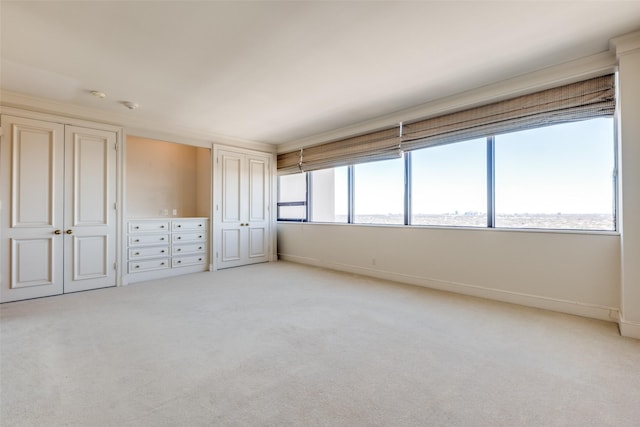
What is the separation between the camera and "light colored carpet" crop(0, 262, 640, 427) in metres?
1.55

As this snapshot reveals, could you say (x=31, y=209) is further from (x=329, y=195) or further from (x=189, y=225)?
(x=329, y=195)

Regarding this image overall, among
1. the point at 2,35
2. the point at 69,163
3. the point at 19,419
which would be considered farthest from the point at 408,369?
the point at 69,163

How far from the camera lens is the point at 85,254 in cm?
406

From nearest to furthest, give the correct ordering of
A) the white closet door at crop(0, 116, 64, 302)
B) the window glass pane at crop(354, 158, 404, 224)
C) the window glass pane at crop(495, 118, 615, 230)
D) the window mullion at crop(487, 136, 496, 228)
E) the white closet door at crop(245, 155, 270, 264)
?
the window glass pane at crop(495, 118, 615, 230), the white closet door at crop(0, 116, 64, 302), the window mullion at crop(487, 136, 496, 228), the window glass pane at crop(354, 158, 404, 224), the white closet door at crop(245, 155, 270, 264)

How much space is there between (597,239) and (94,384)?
14.4 feet

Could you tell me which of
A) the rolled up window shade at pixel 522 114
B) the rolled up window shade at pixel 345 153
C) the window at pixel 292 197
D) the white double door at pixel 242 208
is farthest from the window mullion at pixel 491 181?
the white double door at pixel 242 208

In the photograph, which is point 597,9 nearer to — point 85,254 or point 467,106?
point 467,106

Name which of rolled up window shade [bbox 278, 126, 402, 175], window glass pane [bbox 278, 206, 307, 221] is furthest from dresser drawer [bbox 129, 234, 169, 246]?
rolled up window shade [bbox 278, 126, 402, 175]

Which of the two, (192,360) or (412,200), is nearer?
(192,360)

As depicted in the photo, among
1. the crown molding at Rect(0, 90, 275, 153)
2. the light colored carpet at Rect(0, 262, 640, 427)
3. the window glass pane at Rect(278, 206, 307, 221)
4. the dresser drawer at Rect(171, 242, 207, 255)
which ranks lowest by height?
the light colored carpet at Rect(0, 262, 640, 427)

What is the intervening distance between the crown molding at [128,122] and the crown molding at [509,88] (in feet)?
8.65

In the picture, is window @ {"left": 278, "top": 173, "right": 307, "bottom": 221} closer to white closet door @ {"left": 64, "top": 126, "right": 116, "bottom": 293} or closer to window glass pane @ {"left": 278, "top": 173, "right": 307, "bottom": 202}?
window glass pane @ {"left": 278, "top": 173, "right": 307, "bottom": 202}

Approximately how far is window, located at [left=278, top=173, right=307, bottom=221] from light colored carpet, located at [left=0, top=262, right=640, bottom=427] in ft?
10.1

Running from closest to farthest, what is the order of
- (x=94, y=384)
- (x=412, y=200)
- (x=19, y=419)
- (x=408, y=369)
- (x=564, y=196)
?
(x=19, y=419) → (x=94, y=384) → (x=408, y=369) → (x=564, y=196) → (x=412, y=200)
